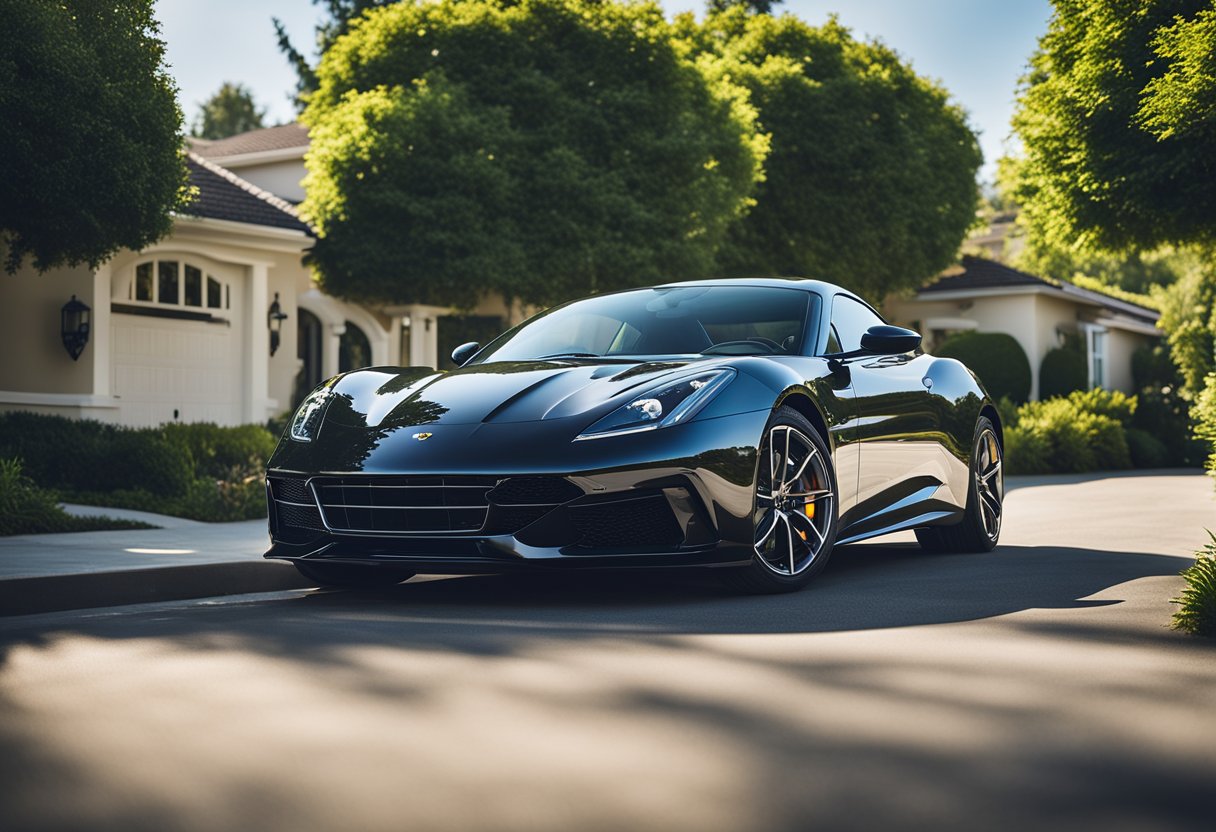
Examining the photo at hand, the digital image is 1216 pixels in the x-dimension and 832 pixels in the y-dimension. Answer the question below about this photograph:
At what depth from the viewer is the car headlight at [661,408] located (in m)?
5.79

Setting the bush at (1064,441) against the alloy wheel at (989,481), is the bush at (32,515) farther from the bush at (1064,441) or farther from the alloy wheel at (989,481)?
the bush at (1064,441)

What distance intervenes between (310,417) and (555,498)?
1467 millimetres

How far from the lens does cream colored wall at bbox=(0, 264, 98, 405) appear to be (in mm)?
17734

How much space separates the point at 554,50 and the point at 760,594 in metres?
19.7

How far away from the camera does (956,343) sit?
34906 millimetres

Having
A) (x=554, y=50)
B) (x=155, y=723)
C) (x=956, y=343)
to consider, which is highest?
(x=554, y=50)

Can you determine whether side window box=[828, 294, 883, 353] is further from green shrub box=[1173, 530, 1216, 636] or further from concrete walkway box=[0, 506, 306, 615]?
concrete walkway box=[0, 506, 306, 615]

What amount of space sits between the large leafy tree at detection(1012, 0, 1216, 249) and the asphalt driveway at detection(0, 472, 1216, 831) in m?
8.15

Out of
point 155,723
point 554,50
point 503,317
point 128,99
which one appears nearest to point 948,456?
point 155,723

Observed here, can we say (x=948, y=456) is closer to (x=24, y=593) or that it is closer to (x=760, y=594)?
(x=760, y=594)

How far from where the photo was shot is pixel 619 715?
3627 millimetres

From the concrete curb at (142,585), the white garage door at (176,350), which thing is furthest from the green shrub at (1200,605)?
the white garage door at (176,350)

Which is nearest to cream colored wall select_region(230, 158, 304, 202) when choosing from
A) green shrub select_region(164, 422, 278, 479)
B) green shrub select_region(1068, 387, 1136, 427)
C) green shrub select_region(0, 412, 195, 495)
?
green shrub select_region(164, 422, 278, 479)

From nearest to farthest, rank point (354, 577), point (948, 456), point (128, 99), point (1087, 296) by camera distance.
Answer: point (354, 577) → point (948, 456) → point (128, 99) → point (1087, 296)
